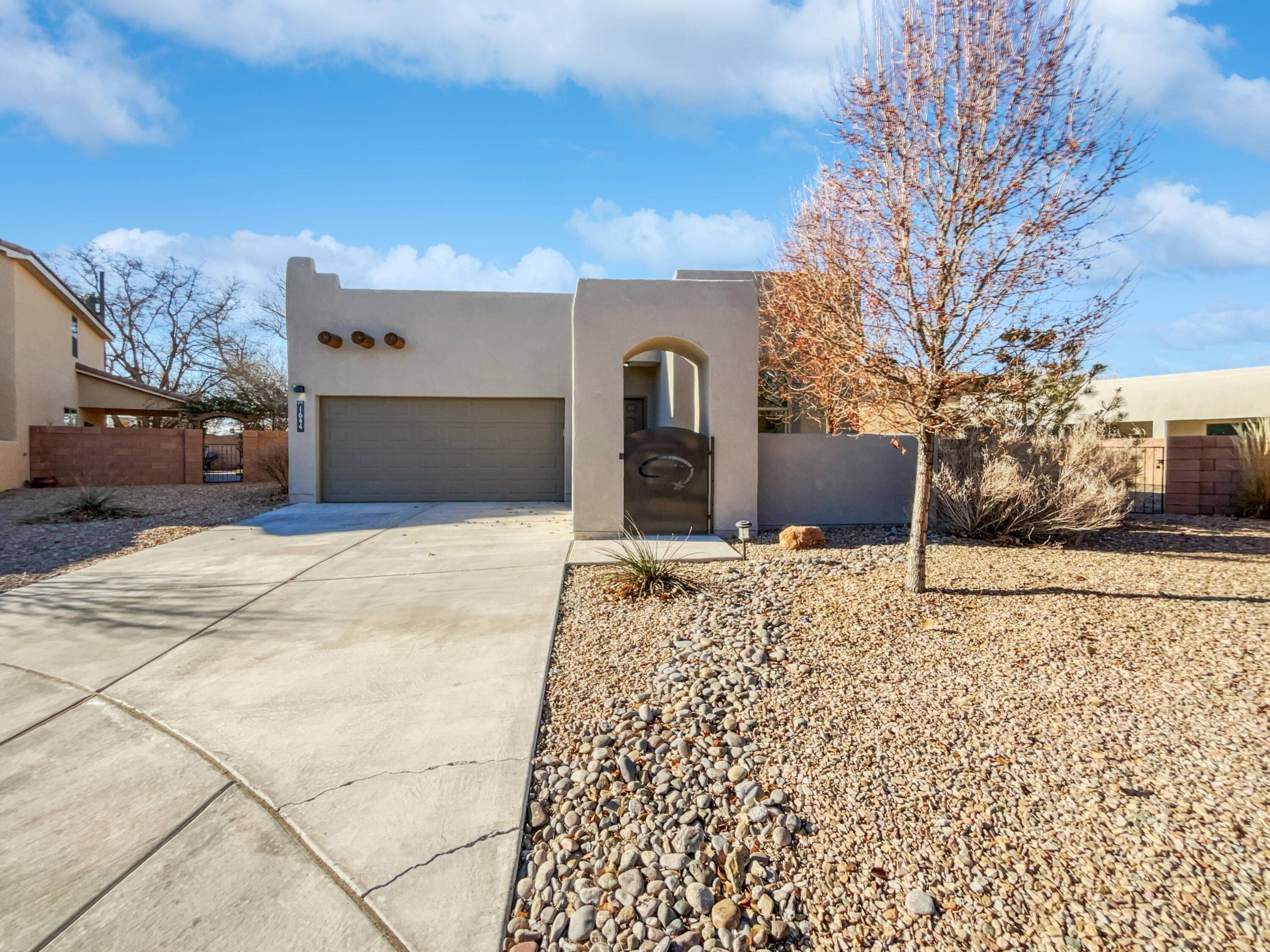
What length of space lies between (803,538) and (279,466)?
1144 centimetres

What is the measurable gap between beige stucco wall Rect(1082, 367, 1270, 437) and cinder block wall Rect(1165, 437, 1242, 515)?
1257 centimetres

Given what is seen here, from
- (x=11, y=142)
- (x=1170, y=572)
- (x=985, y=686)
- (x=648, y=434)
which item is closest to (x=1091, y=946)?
(x=985, y=686)

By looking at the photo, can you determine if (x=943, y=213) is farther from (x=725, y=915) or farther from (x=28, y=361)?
(x=28, y=361)

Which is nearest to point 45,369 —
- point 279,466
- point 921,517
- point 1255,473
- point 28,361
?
point 28,361

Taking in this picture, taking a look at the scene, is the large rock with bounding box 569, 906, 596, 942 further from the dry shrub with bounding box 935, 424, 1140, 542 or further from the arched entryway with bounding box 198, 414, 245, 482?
the arched entryway with bounding box 198, 414, 245, 482

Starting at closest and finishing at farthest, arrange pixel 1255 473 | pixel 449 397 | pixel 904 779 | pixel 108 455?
pixel 904 779 → pixel 1255 473 → pixel 449 397 → pixel 108 455

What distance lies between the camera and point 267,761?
290 cm

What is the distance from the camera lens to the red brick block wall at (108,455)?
1526 cm

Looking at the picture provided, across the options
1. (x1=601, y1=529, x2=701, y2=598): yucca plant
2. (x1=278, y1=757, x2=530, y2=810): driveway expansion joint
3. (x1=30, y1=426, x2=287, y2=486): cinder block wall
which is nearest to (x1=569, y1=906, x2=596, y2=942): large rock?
(x1=278, y1=757, x2=530, y2=810): driveway expansion joint

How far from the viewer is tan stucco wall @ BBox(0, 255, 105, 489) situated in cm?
1475

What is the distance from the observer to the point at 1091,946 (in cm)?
188

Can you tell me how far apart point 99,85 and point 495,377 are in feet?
28.4

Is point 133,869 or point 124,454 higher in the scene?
point 124,454

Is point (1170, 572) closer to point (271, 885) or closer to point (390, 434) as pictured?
point (271, 885)
